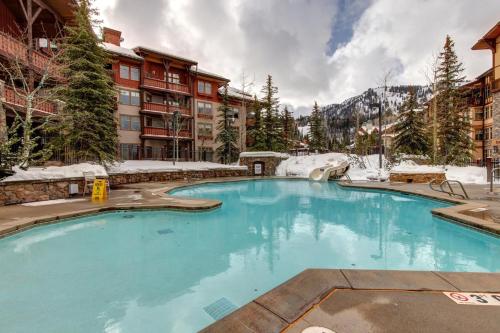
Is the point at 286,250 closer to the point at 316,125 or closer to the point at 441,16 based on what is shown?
the point at 441,16

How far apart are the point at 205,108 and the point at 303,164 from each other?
13174 mm

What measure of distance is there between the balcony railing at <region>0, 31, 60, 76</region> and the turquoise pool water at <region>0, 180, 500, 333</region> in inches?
361

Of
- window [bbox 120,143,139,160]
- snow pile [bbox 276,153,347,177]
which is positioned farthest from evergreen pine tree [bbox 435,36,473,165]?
window [bbox 120,143,139,160]

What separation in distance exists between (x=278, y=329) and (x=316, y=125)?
3880 cm

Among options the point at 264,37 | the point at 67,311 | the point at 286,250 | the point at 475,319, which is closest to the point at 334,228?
the point at 286,250

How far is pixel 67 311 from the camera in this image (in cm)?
348

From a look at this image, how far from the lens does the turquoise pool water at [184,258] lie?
3510mm

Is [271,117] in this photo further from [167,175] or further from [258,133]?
[167,175]

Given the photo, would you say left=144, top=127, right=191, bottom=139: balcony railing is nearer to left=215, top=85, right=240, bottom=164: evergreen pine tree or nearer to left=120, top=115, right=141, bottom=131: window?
left=120, top=115, right=141, bottom=131: window

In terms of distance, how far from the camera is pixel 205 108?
29828mm

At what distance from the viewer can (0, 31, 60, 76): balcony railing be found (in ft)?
39.5

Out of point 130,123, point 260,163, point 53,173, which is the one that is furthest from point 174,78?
point 53,173

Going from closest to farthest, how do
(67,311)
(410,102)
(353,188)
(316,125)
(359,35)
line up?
(67,311) → (353,188) → (359,35) → (410,102) → (316,125)

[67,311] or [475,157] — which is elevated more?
[475,157]
